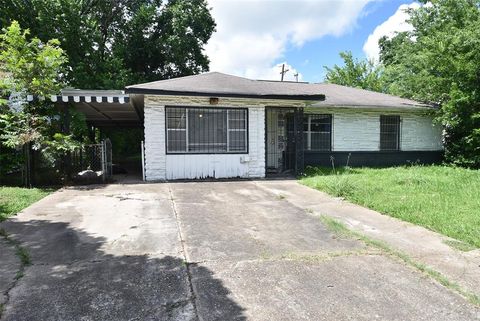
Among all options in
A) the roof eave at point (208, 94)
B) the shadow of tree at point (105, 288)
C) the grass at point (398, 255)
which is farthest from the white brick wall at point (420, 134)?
the shadow of tree at point (105, 288)

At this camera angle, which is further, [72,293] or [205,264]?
[205,264]

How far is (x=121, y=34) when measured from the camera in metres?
23.8

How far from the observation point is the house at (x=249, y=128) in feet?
33.9

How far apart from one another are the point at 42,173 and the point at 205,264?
843 cm

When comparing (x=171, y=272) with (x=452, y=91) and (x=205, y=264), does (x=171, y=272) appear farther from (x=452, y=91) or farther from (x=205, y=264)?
(x=452, y=91)

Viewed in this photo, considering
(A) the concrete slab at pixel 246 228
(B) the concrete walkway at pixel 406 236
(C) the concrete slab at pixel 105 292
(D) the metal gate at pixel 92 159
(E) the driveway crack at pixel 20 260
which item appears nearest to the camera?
(C) the concrete slab at pixel 105 292

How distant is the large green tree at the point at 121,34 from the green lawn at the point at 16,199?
12.8m

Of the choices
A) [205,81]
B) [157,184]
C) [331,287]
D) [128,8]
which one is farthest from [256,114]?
[128,8]

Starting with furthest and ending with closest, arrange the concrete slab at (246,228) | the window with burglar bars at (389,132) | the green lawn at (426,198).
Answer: the window with burglar bars at (389,132) → the green lawn at (426,198) → the concrete slab at (246,228)

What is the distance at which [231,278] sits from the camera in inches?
130

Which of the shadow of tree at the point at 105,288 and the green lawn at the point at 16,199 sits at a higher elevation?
the green lawn at the point at 16,199

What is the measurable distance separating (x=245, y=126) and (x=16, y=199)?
6.69m

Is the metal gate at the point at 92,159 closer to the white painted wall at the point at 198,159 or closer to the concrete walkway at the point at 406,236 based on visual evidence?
the white painted wall at the point at 198,159

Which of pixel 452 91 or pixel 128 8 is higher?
pixel 128 8
